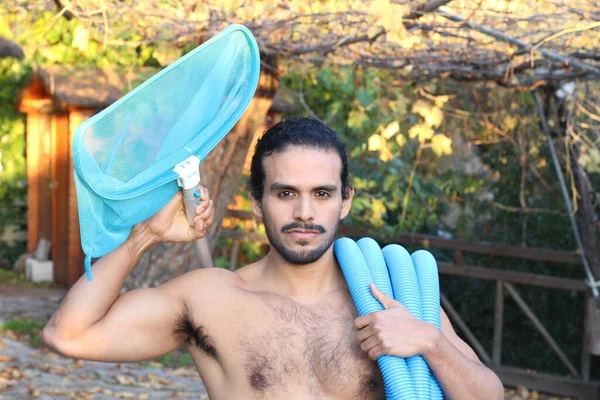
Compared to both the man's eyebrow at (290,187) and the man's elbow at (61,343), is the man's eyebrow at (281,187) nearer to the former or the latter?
the man's eyebrow at (290,187)

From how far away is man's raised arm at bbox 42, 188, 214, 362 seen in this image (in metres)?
2.46

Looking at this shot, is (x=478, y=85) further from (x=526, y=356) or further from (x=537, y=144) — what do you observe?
(x=526, y=356)

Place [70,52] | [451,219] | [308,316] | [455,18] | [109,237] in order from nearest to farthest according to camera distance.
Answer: [109,237] < [308,316] < [455,18] < [451,219] < [70,52]

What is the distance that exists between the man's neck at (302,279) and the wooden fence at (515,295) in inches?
164

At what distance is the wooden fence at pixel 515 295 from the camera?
6691mm

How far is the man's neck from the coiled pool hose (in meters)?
0.07

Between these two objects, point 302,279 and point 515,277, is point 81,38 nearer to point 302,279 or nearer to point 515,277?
point 302,279

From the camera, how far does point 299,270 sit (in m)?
2.81

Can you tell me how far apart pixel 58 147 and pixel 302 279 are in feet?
25.4

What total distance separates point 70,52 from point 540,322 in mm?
5702

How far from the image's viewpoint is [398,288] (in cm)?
274

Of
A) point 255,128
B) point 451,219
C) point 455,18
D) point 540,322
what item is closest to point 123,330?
point 455,18

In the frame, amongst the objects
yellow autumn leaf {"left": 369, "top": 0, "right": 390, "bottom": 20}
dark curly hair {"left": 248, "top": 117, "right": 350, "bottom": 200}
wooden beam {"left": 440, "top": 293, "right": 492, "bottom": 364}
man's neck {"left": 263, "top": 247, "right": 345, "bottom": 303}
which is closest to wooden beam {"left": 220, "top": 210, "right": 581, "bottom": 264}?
wooden beam {"left": 440, "top": 293, "right": 492, "bottom": 364}

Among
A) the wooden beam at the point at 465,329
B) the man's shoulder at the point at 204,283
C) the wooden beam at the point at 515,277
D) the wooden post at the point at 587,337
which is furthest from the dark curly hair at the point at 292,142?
the wooden beam at the point at 465,329
